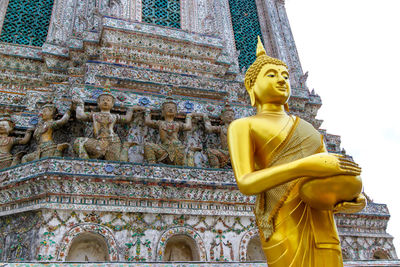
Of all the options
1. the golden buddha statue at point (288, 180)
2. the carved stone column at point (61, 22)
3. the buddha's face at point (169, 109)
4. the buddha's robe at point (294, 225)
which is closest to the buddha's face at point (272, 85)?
the golden buddha statue at point (288, 180)

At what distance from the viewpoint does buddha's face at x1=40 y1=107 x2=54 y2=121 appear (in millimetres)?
6215

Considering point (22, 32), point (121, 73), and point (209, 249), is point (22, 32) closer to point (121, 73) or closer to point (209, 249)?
point (121, 73)

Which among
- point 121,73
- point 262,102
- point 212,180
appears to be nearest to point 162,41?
point 121,73

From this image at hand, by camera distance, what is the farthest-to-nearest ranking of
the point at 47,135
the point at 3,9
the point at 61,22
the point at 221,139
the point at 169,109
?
1. the point at 61,22
2. the point at 3,9
3. the point at 221,139
4. the point at 169,109
5. the point at 47,135

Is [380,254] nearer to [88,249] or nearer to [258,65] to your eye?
[88,249]

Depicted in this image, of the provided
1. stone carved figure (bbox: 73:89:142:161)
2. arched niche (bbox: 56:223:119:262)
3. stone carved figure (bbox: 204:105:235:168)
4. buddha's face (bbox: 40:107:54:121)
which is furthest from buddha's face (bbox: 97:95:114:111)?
arched niche (bbox: 56:223:119:262)

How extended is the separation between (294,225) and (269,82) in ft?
3.68

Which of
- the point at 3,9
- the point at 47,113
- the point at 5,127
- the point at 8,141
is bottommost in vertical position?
the point at 8,141

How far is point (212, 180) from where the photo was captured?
5480 mm

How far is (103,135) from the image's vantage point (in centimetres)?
581

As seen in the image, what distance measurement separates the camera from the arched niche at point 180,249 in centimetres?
513

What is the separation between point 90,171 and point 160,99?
92.0 inches

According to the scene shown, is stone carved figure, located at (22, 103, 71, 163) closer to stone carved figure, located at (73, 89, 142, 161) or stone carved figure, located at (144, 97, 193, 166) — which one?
stone carved figure, located at (73, 89, 142, 161)

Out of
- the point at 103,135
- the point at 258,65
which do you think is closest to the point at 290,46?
the point at 103,135
